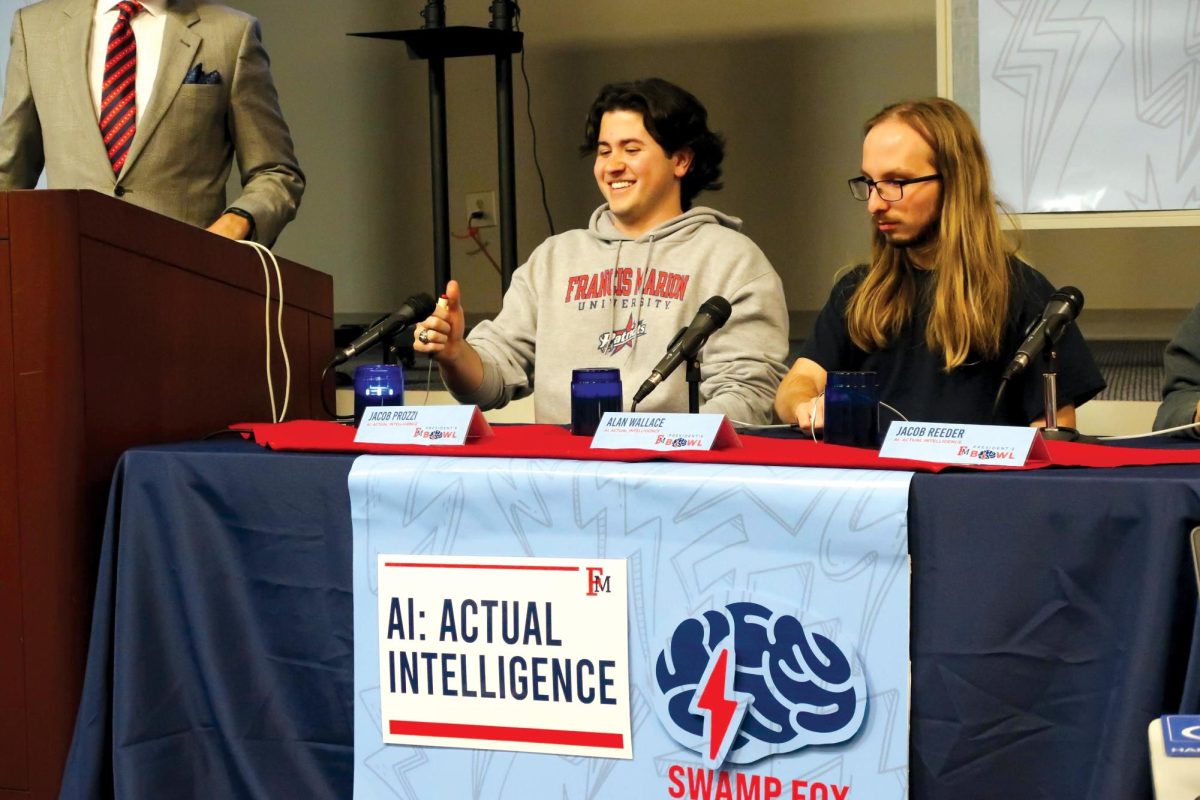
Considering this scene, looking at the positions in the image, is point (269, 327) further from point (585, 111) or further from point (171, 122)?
point (585, 111)

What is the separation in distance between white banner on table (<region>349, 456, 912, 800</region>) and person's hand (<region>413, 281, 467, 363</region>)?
515 mm

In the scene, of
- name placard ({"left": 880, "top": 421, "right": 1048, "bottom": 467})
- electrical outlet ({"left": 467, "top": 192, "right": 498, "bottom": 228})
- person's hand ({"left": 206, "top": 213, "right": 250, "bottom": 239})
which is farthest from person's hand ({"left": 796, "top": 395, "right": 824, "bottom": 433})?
electrical outlet ({"left": 467, "top": 192, "right": 498, "bottom": 228})

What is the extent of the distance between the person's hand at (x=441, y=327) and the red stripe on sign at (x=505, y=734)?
0.65 metres

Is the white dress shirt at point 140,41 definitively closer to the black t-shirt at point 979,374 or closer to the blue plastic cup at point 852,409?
the black t-shirt at point 979,374

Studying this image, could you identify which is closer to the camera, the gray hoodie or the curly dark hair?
the gray hoodie

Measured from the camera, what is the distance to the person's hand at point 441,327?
179 centimetres

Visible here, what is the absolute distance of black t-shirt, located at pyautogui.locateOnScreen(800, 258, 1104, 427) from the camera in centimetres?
183

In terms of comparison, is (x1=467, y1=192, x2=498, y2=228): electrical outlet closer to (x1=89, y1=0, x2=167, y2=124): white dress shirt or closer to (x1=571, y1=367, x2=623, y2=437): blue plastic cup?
(x1=89, y1=0, x2=167, y2=124): white dress shirt

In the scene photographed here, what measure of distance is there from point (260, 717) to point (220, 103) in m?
1.30

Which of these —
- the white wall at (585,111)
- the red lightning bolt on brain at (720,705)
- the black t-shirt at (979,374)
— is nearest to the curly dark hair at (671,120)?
Answer: the black t-shirt at (979,374)

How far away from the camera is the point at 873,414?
1.43m

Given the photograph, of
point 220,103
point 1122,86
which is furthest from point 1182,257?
point 220,103

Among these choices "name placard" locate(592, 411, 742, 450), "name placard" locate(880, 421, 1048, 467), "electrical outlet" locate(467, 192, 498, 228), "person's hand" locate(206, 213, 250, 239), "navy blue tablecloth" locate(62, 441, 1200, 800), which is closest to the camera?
"navy blue tablecloth" locate(62, 441, 1200, 800)

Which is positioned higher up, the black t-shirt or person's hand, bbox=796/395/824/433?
the black t-shirt
